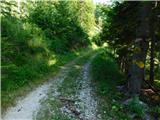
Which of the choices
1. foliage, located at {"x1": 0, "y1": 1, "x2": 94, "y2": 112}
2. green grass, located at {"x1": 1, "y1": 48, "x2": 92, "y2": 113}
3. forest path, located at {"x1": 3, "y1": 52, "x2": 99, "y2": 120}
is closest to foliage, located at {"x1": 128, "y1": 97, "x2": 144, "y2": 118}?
forest path, located at {"x1": 3, "y1": 52, "x2": 99, "y2": 120}

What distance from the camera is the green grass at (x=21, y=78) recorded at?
13248 mm

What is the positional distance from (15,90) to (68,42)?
22.6m

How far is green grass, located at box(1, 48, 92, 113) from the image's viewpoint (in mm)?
13248

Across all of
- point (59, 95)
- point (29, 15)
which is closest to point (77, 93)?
point (59, 95)

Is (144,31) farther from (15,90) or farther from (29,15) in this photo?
(29,15)

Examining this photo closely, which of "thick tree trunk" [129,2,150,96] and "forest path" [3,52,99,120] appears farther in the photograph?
"thick tree trunk" [129,2,150,96]

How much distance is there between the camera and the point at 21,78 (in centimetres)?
1574

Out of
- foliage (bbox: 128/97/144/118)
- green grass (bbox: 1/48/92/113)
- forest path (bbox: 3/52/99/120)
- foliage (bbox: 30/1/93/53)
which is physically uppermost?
foliage (bbox: 30/1/93/53)

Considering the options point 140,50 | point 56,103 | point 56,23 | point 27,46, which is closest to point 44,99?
point 56,103

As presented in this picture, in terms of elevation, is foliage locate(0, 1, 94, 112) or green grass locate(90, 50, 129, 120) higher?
foliage locate(0, 1, 94, 112)

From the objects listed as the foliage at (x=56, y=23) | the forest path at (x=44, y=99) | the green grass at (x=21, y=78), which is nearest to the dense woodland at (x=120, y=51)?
the green grass at (x=21, y=78)

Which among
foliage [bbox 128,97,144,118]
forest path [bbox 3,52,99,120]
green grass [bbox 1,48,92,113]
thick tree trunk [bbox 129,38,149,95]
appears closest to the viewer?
forest path [bbox 3,52,99,120]

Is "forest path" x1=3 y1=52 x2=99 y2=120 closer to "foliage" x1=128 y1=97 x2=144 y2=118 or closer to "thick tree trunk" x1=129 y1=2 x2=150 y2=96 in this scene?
"foliage" x1=128 y1=97 x2=144 y2=118

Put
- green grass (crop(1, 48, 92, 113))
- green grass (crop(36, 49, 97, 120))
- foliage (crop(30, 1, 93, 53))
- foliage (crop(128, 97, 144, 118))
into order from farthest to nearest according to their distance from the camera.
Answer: foliage (crop(30, 1, 93, 53)) → foliage (crop(128, 97, 144, 118)) → green grass (crop(1, 48, 92, 113)) → green grass (crop(36, 49, 97, 120))
